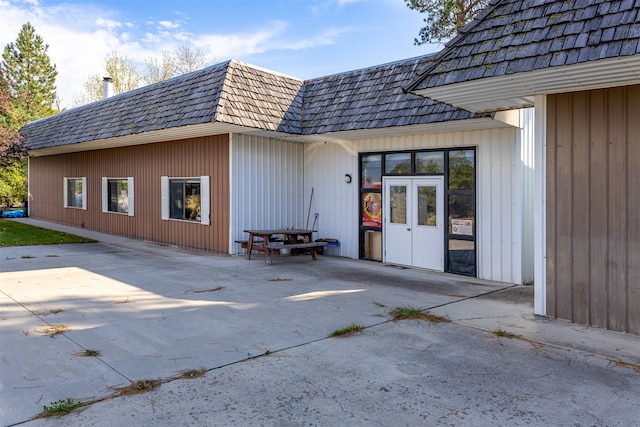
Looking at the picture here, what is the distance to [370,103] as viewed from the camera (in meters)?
9.66

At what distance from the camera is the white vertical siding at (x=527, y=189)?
8.24 m

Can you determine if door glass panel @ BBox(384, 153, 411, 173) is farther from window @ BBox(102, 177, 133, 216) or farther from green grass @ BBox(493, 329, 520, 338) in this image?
window @ BBox(102, 177, 133, 216)

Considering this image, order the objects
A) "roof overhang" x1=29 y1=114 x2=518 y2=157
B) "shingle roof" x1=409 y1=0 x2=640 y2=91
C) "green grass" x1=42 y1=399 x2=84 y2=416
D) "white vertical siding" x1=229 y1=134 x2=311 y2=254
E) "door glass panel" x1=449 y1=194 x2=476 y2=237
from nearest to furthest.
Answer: "green grass" x1=42 y1=399 x2=84 y2=416 < "shingle roof" x1=409 y1=0 x2=640 y2=91 < "roof overhang" x1=29 y1=114 x2=518 y2=157 < "door glass panel" x1=449 y1=194 x2=476 y2=237 < "white vertical siding" x1=229 y1=134 x2=311 y2=254

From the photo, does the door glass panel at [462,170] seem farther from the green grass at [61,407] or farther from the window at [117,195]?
the window at [117,195]

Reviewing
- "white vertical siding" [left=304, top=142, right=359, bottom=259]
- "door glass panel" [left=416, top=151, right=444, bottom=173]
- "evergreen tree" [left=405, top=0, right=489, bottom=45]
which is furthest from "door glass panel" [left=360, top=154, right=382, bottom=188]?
"evergreen tree" [left=405, top=0, right=489, bottom=45]

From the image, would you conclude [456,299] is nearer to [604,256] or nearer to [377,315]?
[377,315]

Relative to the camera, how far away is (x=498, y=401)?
3443 mm

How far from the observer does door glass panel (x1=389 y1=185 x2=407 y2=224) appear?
9.98 m

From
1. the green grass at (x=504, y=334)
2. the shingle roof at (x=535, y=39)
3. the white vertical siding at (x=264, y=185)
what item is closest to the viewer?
the shingle roof at (x=535, y=39)

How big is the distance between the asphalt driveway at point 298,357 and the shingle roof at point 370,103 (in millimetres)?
3215

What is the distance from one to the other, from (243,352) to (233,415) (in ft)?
4.17

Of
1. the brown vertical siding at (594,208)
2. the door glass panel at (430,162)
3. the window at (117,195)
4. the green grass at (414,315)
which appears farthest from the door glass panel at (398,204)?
the window at (117,195)

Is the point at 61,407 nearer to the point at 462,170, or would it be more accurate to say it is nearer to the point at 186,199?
the point at 462,170

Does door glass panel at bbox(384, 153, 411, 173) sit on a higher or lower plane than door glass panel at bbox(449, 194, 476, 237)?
higher
